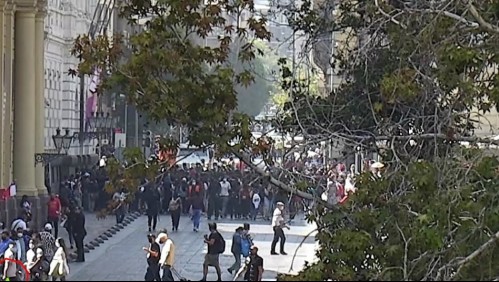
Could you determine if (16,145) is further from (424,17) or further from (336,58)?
(424,17)

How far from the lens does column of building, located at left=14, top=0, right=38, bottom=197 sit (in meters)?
A: 35.4

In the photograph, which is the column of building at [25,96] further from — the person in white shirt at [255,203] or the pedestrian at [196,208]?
the person in white shirt at [255,203]

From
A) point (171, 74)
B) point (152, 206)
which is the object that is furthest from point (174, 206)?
point (171, 74)

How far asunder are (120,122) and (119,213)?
20.6m

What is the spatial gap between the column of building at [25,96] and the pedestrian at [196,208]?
4.44m

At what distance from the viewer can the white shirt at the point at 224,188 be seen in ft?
132

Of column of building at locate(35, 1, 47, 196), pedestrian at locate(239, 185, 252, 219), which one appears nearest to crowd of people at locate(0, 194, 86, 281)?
column of building at locate(35, 1, 47, 196)

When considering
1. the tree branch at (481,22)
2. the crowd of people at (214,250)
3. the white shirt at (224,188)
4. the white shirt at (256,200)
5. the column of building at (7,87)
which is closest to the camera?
the tree branch at (481,22)

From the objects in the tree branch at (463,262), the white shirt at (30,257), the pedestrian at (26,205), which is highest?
the tree branch at (463,262)

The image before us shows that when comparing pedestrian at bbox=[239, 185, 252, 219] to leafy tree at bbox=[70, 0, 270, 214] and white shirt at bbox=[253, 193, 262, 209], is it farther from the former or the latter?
leafy tree at bbox=[70, 0, 270, 214]

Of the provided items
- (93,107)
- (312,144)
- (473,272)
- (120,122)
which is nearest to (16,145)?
(93,107)

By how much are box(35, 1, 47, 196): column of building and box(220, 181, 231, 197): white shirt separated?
6213mm

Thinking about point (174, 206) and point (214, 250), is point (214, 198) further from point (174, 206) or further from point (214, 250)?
point (214, 250)

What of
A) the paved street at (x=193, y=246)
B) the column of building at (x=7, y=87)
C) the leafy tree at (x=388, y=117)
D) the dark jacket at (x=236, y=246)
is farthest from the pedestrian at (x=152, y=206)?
the leafy tree at (x=388, y=117)
